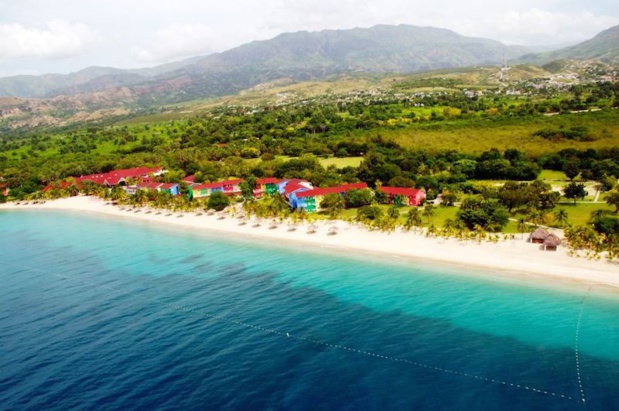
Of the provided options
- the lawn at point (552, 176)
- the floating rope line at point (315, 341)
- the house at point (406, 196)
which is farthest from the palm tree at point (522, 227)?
the lawn at point (552, 176)

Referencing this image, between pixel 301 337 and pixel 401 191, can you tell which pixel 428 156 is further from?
pixel 301 337

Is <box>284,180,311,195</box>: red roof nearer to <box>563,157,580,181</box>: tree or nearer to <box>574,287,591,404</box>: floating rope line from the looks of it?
<box>574,287,591,404</box>: floating rope line

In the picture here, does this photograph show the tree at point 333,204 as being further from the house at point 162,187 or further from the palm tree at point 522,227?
the house at point 162,187

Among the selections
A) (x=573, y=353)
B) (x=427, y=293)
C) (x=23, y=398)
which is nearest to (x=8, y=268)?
(x=23, y=398)

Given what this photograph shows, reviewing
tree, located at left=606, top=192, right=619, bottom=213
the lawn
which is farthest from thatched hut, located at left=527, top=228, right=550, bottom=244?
the lawn

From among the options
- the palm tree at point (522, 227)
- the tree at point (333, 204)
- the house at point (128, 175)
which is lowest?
the palm tree at point (522, 227)

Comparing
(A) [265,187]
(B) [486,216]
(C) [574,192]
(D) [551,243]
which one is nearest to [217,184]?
(A) [265,187]
